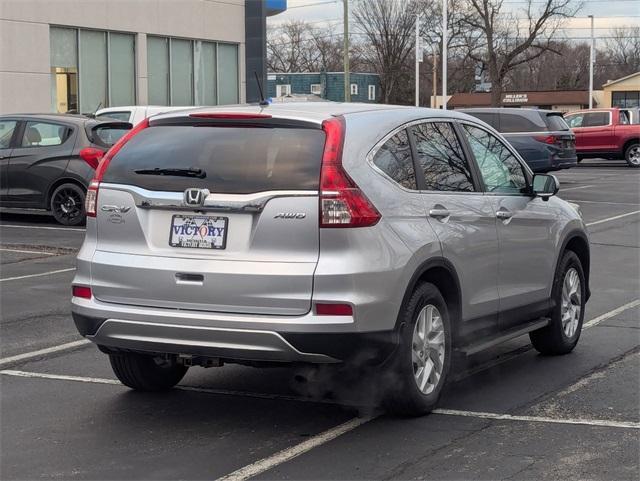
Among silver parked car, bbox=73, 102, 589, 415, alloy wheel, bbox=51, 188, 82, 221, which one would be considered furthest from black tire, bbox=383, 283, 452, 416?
alloy wheel, bbox=51, 188, 82, 221

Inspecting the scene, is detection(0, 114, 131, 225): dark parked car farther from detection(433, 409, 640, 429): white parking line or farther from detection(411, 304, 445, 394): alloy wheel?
detection(433, 409, 640, 429): white parking line

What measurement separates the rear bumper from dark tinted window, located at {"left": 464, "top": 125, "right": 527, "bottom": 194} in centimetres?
185

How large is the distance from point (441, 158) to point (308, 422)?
1.81 meters

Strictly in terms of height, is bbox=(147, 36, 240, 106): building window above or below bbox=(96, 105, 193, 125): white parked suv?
above

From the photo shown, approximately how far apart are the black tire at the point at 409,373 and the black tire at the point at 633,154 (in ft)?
96.4

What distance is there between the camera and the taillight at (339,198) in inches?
208

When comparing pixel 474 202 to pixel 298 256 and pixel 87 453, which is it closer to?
→ pixel 298 256

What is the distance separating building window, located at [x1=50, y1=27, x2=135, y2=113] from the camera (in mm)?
27844

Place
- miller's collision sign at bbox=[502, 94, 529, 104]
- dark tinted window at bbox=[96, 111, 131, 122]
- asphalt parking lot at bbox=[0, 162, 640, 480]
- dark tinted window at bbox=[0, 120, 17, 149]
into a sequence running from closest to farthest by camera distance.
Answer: asphalt parking lot at bbox=[0, 162, 640, 480]
dark tinted window at bbox=[0, 120, 17, 149]
dark tinted window at bbox=[96, 111, 131, 122]
miller's collision sign at bbox=[502, 94, 529, 104]

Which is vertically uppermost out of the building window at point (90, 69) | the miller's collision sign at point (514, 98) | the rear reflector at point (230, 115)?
the miller's collision sign at point (514, 98)

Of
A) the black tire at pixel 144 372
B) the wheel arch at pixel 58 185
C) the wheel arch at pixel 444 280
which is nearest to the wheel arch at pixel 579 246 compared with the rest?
the wheel arch at pixel 444 280

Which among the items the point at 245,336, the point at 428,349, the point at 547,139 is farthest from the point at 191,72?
the point at 245,336

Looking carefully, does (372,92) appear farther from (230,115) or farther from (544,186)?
(230,115)

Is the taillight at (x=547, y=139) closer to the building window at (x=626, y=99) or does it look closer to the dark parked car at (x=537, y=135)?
the dark parked car at (x=537, y=135)
